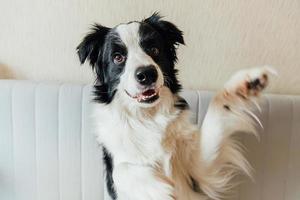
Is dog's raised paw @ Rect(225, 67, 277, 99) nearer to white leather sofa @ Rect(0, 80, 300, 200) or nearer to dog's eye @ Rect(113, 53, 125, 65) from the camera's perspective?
dog's eye @ Rect(113, 53, 125, 65)

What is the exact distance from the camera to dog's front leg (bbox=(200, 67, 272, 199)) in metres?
1.22

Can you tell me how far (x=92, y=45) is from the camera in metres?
1.38

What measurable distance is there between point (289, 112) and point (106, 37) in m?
0.82

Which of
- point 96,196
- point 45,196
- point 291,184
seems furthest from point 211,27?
point 45,196

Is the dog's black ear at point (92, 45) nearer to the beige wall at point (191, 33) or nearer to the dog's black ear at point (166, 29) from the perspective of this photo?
the dog's black ear at point (166, 29)

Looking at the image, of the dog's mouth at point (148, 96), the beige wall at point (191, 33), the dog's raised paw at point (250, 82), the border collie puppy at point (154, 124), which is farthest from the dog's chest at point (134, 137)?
the beige wall at point (191, 33)

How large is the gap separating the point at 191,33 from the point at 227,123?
1.86ft

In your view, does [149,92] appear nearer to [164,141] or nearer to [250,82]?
[164,141]

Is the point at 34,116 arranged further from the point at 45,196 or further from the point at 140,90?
the point at 140,90

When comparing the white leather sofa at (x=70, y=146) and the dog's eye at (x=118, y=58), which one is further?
the white leather sofa at (x=70, y=146)

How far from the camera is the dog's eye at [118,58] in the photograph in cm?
133

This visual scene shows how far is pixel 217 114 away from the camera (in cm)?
132

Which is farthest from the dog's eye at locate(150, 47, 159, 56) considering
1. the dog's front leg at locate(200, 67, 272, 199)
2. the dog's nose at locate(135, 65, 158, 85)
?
the dog's front leg at locate(200, 67, 272, 199)

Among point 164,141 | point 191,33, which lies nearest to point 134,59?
point 164,141
